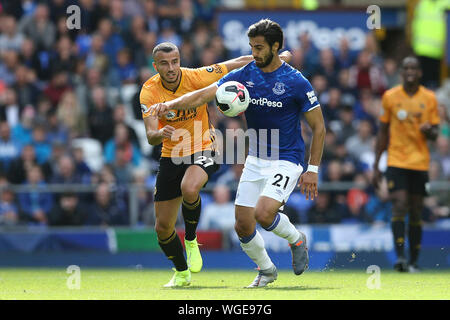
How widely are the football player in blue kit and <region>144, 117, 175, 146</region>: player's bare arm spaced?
7.7 inches

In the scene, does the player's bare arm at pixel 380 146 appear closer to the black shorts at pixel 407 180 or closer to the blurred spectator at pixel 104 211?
the black shorts at pixel 407 180

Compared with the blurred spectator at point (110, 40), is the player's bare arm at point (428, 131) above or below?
below

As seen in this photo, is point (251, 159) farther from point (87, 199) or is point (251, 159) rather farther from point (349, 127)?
point (349, 127)

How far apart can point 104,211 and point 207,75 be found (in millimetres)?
Answer: 5621

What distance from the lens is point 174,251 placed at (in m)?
10.4

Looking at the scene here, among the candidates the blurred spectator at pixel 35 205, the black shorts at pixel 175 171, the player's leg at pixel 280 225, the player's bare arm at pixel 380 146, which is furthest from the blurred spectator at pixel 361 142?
the player's leg at pixel 280 225

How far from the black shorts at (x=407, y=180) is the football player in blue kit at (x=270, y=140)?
2.99 metres

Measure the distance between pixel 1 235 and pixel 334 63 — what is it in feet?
22.8

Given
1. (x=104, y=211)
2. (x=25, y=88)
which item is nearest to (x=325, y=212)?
(x=104, y=211)

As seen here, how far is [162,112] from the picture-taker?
9492 mm

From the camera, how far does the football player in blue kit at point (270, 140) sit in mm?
9461

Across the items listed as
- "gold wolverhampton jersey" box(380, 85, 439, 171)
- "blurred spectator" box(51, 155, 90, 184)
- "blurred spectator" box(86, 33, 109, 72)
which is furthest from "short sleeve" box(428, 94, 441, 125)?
"blurred spectator" box(86, 33, 109, 72)

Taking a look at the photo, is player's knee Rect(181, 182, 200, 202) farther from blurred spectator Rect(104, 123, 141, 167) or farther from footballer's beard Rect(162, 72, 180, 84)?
blurred spectator Rect(104, 123, 141, 167)

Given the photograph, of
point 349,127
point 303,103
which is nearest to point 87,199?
point 349,127
